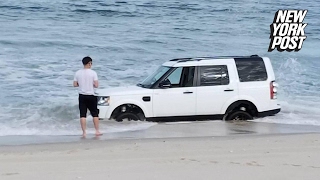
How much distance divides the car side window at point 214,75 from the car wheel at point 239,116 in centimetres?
69

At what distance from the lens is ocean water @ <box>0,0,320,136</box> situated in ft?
51.3

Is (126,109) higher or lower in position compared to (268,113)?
higher

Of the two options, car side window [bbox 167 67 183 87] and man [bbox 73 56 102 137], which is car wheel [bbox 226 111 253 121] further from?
man [bbox 73 56 102 137]

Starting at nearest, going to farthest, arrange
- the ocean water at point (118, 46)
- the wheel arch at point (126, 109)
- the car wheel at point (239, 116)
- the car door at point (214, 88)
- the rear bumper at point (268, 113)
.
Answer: the wheel arch at point (126, 109) → the car door at point (214, 88) → the car wheel at point (239, 116) → the rear bumper at point (268, 113) → the ocean water at point (118, 46)

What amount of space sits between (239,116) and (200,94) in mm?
1021

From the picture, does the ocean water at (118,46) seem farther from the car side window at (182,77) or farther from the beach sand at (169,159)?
the beach sand at (169,159)

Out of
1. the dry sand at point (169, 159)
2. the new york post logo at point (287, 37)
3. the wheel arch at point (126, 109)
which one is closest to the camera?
the dry sand at point (169, 159)

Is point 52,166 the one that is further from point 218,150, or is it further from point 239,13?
point 239,13

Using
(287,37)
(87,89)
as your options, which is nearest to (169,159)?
(87,89)

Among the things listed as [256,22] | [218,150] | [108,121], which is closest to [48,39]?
[256,22]

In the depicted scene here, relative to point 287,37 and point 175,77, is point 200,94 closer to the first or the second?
point 175,77

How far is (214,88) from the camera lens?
45.7 ft

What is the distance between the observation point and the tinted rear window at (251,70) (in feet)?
46.5

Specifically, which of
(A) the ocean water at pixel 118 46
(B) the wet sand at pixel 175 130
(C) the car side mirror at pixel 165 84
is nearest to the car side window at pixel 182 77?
(C) the car side mirror at pixel 165 84
